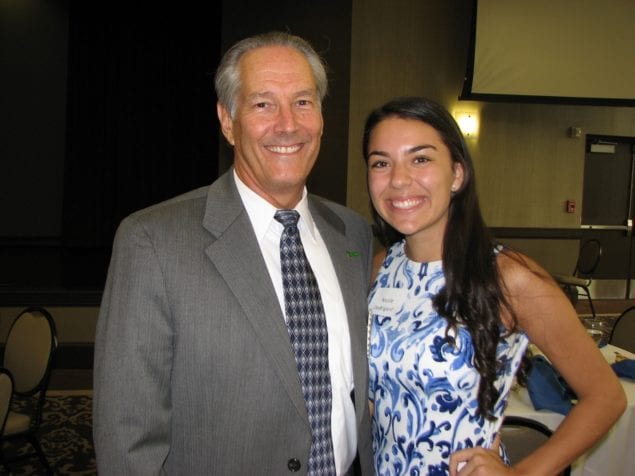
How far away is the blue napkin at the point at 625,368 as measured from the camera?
2721 mm

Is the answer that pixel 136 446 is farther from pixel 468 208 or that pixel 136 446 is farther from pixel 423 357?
pixel 468 208

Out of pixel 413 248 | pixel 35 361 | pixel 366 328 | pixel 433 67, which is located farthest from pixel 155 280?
pixel 433 67

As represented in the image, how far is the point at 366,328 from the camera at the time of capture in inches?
64.7

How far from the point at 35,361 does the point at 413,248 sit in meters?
2.70

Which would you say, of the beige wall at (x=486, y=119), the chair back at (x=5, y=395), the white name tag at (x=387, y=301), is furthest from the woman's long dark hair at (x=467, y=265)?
the beige wall at (x=486, y=119)

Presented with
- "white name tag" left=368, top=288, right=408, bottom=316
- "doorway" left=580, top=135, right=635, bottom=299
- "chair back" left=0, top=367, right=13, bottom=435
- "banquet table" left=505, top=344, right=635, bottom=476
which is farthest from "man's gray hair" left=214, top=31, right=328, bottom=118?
"doorway" left=580, top=135, right=635, bottom=299

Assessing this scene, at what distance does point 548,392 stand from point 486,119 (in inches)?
256

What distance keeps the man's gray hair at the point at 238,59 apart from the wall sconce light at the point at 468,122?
6.88 m

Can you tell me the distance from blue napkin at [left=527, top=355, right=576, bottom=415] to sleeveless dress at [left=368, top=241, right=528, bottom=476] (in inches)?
36.0

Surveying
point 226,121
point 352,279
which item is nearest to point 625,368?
point 352,279

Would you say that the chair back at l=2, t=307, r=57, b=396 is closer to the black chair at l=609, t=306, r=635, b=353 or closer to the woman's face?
the woman's face

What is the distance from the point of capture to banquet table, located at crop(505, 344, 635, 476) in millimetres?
2346

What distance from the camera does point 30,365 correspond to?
3320 mm

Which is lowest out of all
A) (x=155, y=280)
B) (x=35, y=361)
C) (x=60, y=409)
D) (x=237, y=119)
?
(x=60, y=409)
